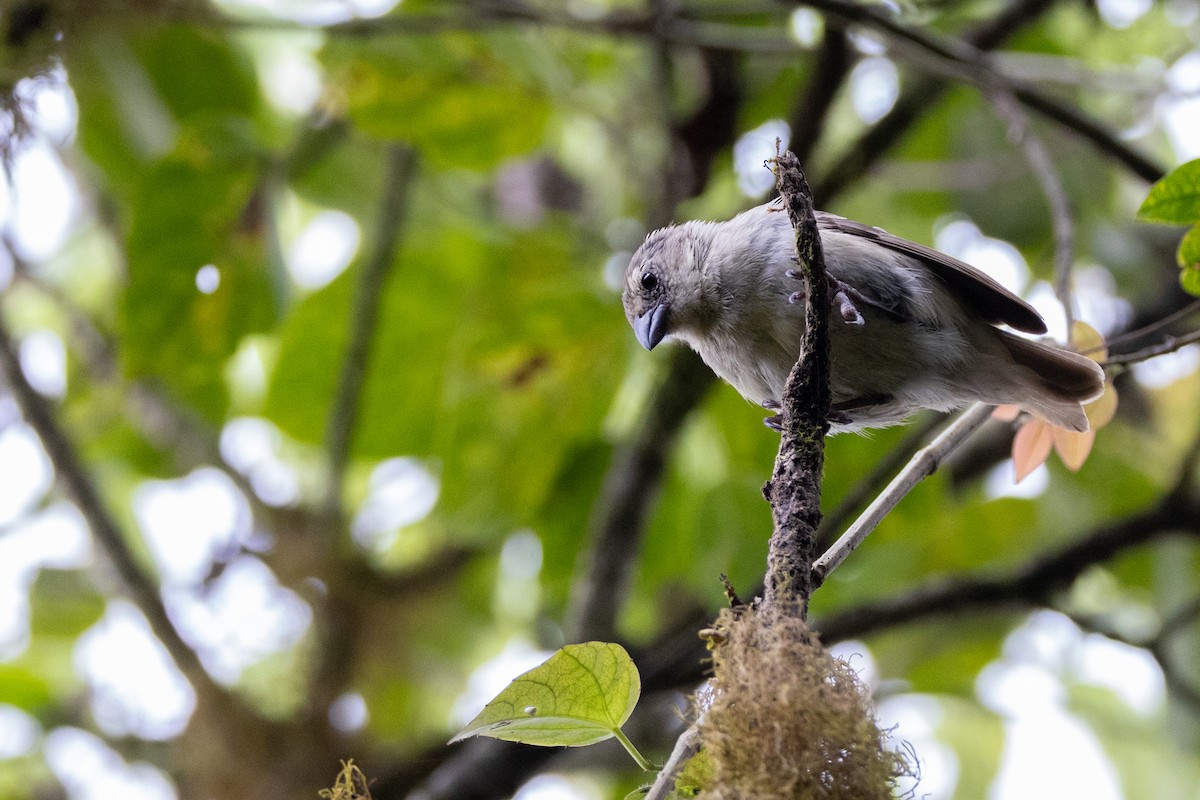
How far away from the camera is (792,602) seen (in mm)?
1608

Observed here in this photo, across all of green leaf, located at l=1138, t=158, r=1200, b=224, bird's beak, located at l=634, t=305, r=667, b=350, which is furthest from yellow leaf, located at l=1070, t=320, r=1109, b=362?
bird's beak, located at l=634, t=305, r=667, b=350

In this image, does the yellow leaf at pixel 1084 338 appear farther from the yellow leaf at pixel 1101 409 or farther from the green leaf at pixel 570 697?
the green leaf at pixel 570 697

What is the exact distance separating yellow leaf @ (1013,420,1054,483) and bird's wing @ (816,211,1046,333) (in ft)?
1.21

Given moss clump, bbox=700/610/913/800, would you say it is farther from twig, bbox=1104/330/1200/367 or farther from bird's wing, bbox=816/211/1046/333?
bird's wing, bbox=816/211/1046/333

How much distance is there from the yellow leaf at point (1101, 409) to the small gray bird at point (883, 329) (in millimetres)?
24

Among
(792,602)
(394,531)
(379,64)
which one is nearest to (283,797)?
(394,531)

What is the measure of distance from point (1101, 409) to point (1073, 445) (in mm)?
292

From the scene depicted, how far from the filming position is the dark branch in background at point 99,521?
4195 millimetres

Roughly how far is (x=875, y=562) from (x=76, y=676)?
397cm

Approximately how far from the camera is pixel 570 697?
171cm

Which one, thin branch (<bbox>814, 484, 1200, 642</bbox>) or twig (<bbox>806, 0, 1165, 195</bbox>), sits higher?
twig (<bbox>806, 0, 1165, 195</bbox>)

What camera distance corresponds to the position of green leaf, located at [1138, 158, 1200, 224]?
6.80 feet

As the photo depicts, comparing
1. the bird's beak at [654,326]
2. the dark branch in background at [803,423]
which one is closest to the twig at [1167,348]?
the dark branch in background at [803,423]

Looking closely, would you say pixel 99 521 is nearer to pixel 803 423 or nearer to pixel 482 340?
pixel 482 340
